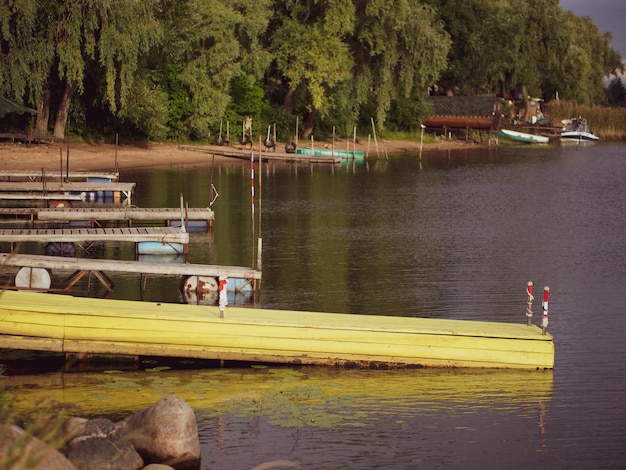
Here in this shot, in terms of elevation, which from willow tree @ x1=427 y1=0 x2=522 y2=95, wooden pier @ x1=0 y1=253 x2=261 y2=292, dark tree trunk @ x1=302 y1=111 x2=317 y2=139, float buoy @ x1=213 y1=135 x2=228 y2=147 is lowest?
wooden pier @ x1=0 y1=253 x2=261 y2=292

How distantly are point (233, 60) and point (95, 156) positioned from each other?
13075mm

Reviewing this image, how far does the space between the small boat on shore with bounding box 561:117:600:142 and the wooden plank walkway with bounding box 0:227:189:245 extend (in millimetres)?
80968

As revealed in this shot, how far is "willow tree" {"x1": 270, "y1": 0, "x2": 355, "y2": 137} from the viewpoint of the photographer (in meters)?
67.4

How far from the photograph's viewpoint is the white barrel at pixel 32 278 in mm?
23141

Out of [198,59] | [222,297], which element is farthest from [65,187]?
[198,59]

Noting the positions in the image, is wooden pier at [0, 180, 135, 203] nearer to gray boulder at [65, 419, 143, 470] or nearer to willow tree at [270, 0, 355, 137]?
gray boulder at [65, 419, 143, 470]

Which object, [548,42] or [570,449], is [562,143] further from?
[570,449]

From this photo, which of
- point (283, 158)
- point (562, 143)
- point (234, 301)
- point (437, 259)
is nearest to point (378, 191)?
point (283, 158)

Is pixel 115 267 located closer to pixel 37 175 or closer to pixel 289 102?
pixel 37 175

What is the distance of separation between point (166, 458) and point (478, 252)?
67.5 ft

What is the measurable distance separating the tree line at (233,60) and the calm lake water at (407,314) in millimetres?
6735

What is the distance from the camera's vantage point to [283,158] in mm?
64250

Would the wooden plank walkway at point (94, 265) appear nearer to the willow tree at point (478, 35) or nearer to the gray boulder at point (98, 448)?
the gray boulder at point (98, 448)

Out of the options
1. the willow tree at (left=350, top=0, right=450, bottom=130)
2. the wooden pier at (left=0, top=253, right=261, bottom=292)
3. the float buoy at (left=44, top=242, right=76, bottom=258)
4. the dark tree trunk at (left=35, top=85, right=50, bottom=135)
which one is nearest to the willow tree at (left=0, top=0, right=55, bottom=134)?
the dark tree trunk at (left=35, top=85, right=50, bottom=135)
